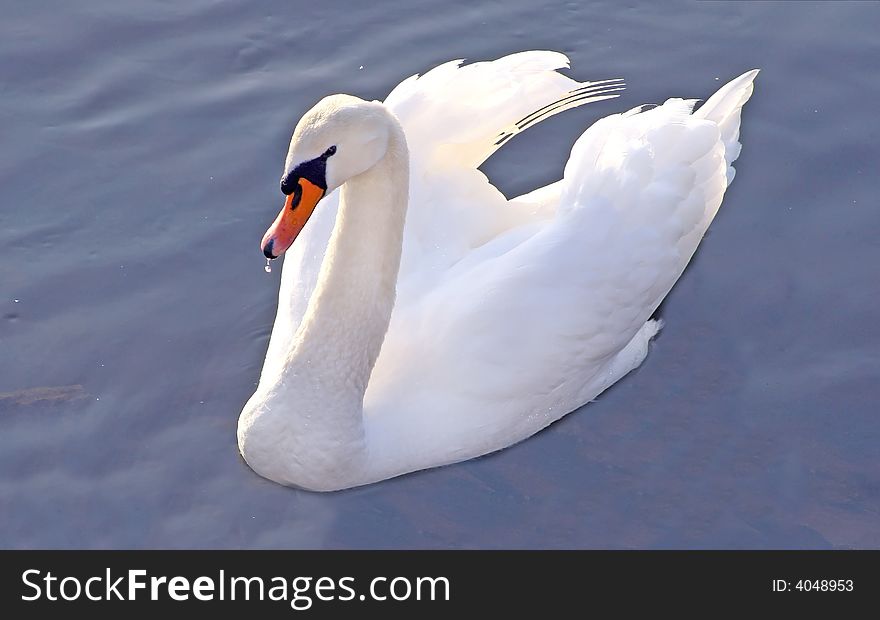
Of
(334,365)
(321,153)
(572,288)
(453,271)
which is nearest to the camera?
(321,153)

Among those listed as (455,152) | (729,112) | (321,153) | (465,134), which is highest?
(321,153)

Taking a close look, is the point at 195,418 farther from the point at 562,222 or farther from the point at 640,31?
the point at 640,31

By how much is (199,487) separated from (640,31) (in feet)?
A: 16.9

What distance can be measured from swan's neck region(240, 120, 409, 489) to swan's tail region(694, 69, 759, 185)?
272 cm

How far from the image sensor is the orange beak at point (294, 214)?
696 cm

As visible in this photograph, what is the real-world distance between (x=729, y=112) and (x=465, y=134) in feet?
5.88

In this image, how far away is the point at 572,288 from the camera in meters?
7.90

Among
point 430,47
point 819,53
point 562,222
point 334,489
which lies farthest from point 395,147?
point 819,53

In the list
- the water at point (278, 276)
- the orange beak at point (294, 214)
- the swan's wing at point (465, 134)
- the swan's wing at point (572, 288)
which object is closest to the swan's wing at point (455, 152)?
the swan's wing at point (465, 134)

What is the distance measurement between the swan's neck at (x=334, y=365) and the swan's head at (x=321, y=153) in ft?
1.35

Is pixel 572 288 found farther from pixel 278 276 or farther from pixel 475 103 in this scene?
pixel 278 276

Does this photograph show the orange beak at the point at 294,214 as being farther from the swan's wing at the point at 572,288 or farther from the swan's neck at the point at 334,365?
the swan's wing at the point at 572,288

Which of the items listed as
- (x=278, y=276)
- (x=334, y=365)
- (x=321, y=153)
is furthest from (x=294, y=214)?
(x=278, y=276)

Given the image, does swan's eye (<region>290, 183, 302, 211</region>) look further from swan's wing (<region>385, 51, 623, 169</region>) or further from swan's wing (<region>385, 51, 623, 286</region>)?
swan's wing (<region>385, 51, 623, 169</region>)
